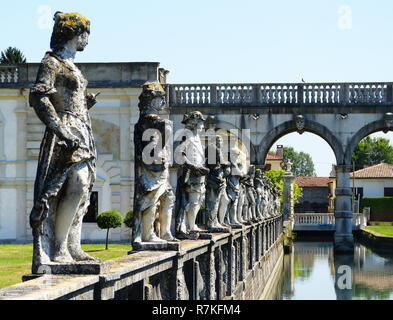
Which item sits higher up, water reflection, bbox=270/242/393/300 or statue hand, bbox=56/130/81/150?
statue hand, bbox=56/130/81/150

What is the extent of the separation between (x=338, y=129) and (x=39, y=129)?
38.1 feet

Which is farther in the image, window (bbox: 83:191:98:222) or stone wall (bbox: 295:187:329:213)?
stone wall (bbox: 295:187:329:213)

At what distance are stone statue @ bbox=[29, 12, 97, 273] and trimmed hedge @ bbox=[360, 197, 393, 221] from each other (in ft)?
176

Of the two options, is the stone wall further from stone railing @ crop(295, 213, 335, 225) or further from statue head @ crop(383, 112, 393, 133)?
statue head @ crop(383, 112, 393, 133)

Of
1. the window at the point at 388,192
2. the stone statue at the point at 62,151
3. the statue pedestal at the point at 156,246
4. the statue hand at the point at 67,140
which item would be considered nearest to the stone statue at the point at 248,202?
the statue pedestal at the point at 156,246

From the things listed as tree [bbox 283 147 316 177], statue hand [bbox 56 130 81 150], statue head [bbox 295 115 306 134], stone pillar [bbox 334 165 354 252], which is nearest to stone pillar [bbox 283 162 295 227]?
stone pillar [bbox 334 165 354 252]

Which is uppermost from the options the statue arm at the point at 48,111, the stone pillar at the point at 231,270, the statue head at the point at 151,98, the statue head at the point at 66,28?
the statue head at the point at 66,28

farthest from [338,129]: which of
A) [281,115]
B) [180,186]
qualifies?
[180,186]

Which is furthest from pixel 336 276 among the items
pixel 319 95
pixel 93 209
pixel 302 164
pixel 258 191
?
pixel 302 164

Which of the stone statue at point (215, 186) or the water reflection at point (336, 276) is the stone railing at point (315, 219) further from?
the stone statue at point (215, 186)

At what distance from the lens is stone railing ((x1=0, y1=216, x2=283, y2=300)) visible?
441cm

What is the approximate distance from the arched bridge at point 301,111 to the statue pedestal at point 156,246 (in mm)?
21530

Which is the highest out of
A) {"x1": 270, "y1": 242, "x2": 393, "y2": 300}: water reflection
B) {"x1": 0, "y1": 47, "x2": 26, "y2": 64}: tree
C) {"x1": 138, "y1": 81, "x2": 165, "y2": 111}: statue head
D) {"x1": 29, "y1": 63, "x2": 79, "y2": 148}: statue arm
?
{"x1": 0, "y1": 47, "x2": 26, "y2": 64}: tree

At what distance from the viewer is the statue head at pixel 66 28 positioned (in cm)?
542
